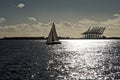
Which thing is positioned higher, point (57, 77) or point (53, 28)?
point (53, 28)

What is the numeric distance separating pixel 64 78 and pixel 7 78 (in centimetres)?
1032

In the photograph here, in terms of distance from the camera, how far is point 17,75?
57.7 metres

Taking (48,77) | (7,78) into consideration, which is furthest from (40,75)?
(7,78)

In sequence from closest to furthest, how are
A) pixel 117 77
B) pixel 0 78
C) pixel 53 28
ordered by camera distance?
pixel 0 78 → pixel 117 77 → pixel 53 28

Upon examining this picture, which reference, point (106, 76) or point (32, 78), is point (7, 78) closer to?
point (32, 78)

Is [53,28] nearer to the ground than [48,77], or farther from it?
farther from it

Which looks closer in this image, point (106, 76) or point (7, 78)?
Result: point (7, 78)

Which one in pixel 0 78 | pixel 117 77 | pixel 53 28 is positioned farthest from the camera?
pixel 53 28

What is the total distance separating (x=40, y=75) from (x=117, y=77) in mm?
14744

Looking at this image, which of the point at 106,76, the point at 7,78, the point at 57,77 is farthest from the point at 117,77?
the point at 7,78

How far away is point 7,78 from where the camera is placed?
176 feet

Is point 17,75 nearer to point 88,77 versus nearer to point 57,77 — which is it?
point 57,77

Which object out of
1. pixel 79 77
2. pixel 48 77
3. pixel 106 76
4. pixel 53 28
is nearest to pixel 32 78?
pixel 48 77

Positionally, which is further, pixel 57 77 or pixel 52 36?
pixel 52 36
